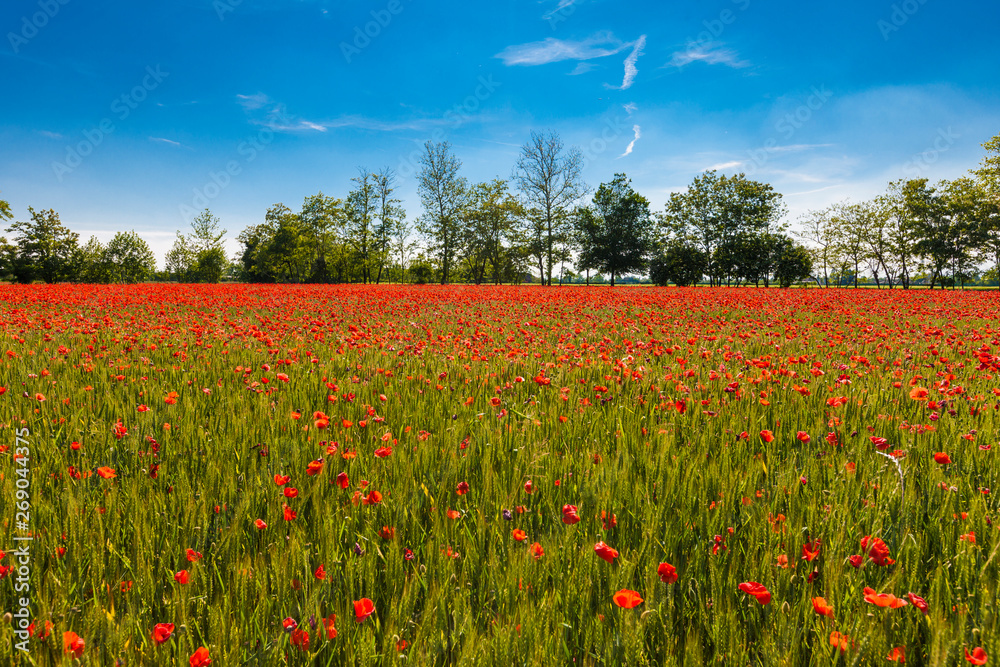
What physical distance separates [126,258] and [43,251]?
1008cm

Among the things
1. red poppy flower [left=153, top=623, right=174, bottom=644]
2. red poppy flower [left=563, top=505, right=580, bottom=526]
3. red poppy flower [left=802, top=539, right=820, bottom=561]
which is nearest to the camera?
red poppy flower [left=153, top=623, right=174, bottom=644]

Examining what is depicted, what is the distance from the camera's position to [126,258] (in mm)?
71062

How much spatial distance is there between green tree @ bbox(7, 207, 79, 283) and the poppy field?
80794 millimetres

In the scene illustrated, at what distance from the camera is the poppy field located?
1.30m

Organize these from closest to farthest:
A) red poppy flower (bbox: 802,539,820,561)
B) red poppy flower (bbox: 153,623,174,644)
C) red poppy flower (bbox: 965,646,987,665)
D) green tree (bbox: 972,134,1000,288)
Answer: red poppy flower (bbox: 965,646,987,665), red poppy flower (bbox: 153,623,174,644), red poppy flower (bbox: 802,539,820,561), green tree (bbox: 972,134,1000,288)

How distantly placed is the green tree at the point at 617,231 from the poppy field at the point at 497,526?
5904cm

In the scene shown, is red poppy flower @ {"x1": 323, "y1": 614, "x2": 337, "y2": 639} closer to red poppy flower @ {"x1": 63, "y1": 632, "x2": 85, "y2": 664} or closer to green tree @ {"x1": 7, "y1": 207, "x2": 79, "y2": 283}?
red poppy flower @ {"x1": 63, "y1": 632, "x2": 85, "y2": 664}

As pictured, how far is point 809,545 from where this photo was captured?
1.73 m

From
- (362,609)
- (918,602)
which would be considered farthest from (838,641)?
(362,609)

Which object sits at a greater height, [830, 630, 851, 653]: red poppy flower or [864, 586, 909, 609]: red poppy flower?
[864, 586, 909, 609]: red poppy flower

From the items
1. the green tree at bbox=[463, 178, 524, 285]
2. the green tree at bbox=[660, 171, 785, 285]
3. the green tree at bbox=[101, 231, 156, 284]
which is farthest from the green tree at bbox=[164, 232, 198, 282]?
the green tree at bbox=[660, 171, 785, 285]

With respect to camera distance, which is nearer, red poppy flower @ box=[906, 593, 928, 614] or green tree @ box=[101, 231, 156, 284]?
red poppy flower @ box=[906, 593, 928, 614]
